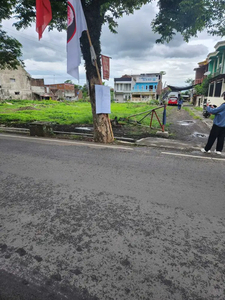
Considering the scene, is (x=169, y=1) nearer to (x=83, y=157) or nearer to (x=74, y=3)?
(x=74, y=3)

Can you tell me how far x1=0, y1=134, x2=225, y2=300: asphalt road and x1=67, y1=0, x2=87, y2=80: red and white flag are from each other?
10.6ft

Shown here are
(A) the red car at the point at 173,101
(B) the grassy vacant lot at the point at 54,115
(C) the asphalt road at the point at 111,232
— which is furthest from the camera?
(A) the red car at the point at 173,101

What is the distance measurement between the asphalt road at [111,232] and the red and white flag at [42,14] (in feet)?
13.7

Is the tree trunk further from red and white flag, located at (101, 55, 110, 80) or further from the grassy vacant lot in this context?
the grassy vacant lot

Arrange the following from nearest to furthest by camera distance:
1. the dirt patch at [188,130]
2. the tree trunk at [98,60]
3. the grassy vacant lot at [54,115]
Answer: the tree trunk at [98,60], the dirt patch at [188,130], the grassy vacant lot at [54,115]

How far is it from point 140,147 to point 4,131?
6.17 meters

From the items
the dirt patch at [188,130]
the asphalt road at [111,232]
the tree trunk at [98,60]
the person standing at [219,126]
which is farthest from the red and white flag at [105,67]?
the asphalt road at [111,232]

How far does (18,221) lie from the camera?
8.19 feet

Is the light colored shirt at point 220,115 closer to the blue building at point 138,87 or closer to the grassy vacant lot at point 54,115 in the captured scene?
the grassy vacant lot at point 54,115

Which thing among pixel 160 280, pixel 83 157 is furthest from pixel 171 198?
pixel 83 157

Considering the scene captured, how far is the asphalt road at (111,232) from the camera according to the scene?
65.6 inches

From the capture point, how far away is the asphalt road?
1666 millimetres

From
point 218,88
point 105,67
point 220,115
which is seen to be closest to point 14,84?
point 218,88

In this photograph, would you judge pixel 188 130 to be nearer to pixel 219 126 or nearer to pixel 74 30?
pixel 219 126
